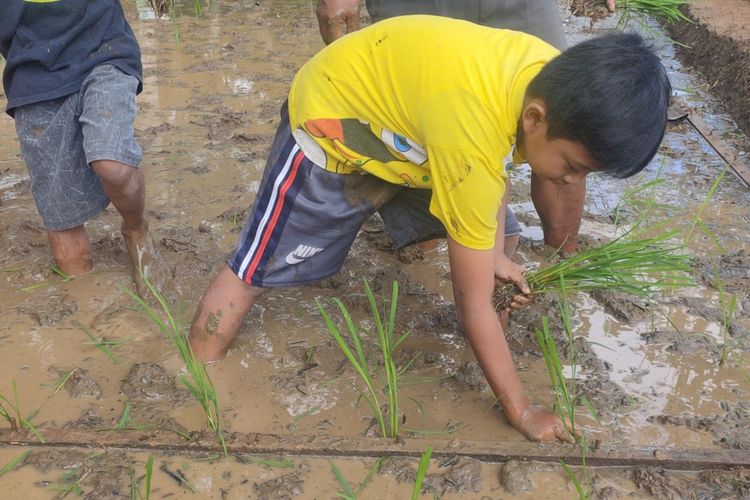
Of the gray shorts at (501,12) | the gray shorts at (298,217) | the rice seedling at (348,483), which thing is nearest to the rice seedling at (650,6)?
the gray shorts at (501,12)

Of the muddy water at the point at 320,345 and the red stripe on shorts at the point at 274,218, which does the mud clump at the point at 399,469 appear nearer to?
the muddy water at the point at 320,345

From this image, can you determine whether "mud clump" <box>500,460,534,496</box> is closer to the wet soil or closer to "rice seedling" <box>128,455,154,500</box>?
"rice seedling" <box>128,455,154,500</box>

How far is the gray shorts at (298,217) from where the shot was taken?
7.24 feet

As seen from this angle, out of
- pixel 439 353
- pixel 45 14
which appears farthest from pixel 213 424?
pixel 45 14

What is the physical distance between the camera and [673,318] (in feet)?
8.75

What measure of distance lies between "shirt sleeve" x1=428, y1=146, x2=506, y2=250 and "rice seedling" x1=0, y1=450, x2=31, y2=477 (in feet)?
3.89

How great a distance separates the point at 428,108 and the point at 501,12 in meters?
1.08

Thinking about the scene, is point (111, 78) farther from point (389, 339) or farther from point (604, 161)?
point (604, 161)

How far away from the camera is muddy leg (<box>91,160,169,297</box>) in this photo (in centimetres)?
251

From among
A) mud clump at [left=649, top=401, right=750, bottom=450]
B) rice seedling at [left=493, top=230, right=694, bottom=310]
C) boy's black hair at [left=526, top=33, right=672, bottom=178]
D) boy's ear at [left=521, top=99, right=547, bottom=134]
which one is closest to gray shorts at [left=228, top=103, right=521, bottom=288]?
rice seedling at [left=493, top=230, right=694, bottom=310]

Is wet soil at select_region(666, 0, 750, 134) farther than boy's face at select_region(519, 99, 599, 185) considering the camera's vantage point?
Yes

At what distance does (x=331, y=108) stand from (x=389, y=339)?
633mm

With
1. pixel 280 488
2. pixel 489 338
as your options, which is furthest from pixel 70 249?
pixel 489 338

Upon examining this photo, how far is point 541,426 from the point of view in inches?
80.7
